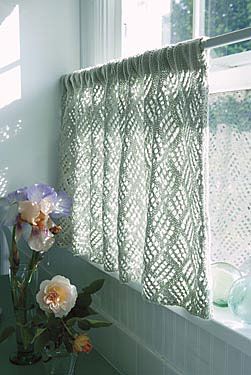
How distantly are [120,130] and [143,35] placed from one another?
373mm

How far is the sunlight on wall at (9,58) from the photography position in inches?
63.7

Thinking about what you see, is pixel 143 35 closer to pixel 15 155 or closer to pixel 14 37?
pixel 14 37

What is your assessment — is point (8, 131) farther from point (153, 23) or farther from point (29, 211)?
point (153, 23)

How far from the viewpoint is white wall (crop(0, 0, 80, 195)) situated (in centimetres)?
163

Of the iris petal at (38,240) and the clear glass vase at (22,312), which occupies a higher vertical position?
the iris petal at (38,240)

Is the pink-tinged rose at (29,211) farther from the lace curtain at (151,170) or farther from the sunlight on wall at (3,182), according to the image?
the sunlight on wall at (3,182)

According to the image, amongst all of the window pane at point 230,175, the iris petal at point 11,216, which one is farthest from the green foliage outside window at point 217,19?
the iris petal at point 11,216

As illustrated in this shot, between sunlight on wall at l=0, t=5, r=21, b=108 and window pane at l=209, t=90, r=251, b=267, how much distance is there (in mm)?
773

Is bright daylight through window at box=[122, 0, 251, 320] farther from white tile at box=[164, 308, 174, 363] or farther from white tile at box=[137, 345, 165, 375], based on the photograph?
white tile at box=[137, 345, 165, 375]

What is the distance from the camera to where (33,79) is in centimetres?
168

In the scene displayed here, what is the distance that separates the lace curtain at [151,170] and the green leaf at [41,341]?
23 cm

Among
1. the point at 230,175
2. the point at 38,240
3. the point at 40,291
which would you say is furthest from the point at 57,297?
the point at 230,175

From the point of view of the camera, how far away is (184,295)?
1.06m

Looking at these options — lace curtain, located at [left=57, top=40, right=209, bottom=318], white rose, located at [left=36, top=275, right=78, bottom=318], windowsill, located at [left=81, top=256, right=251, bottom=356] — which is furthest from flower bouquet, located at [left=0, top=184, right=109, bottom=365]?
windowsill, located at [left=81, top=256, right=251, bottom=356]
